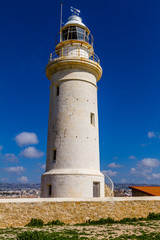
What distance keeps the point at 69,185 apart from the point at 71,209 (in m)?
2.17

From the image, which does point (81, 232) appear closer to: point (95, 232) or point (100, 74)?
point (95, 232)

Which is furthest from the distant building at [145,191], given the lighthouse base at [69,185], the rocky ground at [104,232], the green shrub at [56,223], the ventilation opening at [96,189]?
the green shrub at [56,223]

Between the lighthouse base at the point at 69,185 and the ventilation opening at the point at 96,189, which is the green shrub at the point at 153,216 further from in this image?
the lighthouse base at the point at 69,185

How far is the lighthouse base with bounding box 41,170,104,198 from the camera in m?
14.8

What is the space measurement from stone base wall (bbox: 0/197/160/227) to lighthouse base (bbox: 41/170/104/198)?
70.0 inches

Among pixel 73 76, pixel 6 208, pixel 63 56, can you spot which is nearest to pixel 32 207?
pixel 6 208

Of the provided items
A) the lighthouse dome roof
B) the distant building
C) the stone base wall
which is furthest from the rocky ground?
the lighthouse dome roof

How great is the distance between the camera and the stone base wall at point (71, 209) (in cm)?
1188

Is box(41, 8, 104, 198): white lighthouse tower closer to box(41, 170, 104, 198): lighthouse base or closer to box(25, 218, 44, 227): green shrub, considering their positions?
box(41, 170, 104, 198): lighthouse base

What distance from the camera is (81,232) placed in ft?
34.4

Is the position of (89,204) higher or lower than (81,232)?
higher

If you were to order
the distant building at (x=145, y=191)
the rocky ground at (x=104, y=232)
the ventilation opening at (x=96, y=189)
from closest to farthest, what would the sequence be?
the rocky ground at (x=104, y=232) < the ventilation opening at (x=96, y=189) < the distant building at (x=145, y=191)

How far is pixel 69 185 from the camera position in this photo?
14.8 m

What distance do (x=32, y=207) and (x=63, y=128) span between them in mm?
5816
